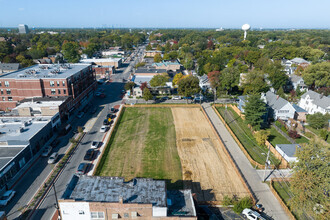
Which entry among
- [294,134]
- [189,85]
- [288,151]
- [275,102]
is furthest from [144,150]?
[275,102]

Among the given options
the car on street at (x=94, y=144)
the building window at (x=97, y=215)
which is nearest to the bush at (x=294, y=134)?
the car on street at (x=94, y=144)

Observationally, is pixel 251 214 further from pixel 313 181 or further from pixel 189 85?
pixel 189 85

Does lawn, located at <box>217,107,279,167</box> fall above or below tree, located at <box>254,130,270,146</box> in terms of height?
below

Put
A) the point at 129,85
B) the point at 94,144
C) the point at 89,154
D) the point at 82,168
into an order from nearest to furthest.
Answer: the point at 82,168
the point at 89,154
the point at 94,144
the point at 129,85

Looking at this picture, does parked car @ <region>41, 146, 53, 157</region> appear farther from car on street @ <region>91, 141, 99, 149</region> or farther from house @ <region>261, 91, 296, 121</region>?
house @ <region>261, 91, 296, 121</region>

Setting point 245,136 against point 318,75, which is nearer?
point 245,136

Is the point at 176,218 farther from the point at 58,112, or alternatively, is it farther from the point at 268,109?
the point at 268,109

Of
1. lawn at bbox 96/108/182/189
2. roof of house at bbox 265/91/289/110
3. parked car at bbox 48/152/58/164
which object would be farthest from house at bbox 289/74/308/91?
parked car at bbox 48/152/58/164

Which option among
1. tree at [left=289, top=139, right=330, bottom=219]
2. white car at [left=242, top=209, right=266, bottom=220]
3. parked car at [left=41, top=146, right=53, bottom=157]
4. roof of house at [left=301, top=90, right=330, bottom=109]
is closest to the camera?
tree at [left=289, top=139, right=330, bottom=219]
